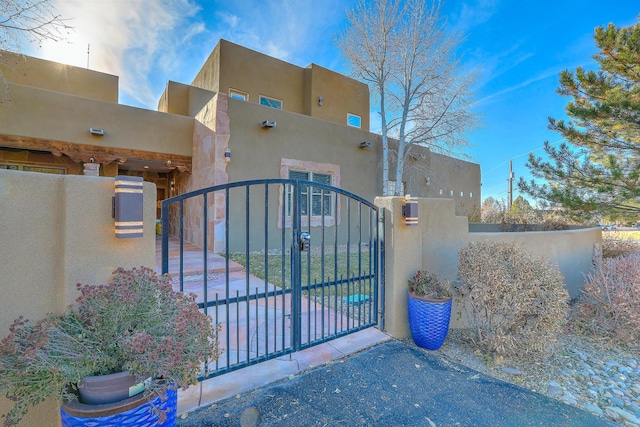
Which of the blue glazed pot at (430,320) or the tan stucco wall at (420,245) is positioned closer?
the blue glazed pot at (430,320)

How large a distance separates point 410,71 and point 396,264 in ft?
32.4

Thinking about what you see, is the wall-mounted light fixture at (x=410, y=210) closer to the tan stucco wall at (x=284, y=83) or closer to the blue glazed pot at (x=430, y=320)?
the blue glazed pot at (x=430, y=320)

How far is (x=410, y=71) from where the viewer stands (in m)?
11.0

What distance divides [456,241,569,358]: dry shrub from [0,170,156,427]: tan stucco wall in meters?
3.49

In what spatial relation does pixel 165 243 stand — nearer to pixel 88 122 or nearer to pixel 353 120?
pixel 88 122

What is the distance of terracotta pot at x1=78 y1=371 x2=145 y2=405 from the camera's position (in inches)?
52.4

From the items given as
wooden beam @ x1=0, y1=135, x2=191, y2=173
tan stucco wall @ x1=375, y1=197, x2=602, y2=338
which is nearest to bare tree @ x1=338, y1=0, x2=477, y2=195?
tan stucco wall @ x1=375, y1=197, x2=602, y2=338

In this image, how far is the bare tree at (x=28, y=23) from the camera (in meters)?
4.68

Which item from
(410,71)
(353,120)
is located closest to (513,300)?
(410,71)

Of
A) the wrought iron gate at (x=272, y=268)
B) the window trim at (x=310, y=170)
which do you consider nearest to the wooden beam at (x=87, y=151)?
the wrought iron gate at (x=272, y=268)

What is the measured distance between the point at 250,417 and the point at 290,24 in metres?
11.3

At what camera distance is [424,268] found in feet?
12.8

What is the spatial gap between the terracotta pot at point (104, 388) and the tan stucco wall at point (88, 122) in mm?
8422

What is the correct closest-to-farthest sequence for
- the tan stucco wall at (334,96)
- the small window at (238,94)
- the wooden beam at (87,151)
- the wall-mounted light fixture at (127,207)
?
the wall-mounted light fixture at (127,207) → the wooden beam at (87,151) → the small window at (238,94) → the tan stucco wall at (334,96)
